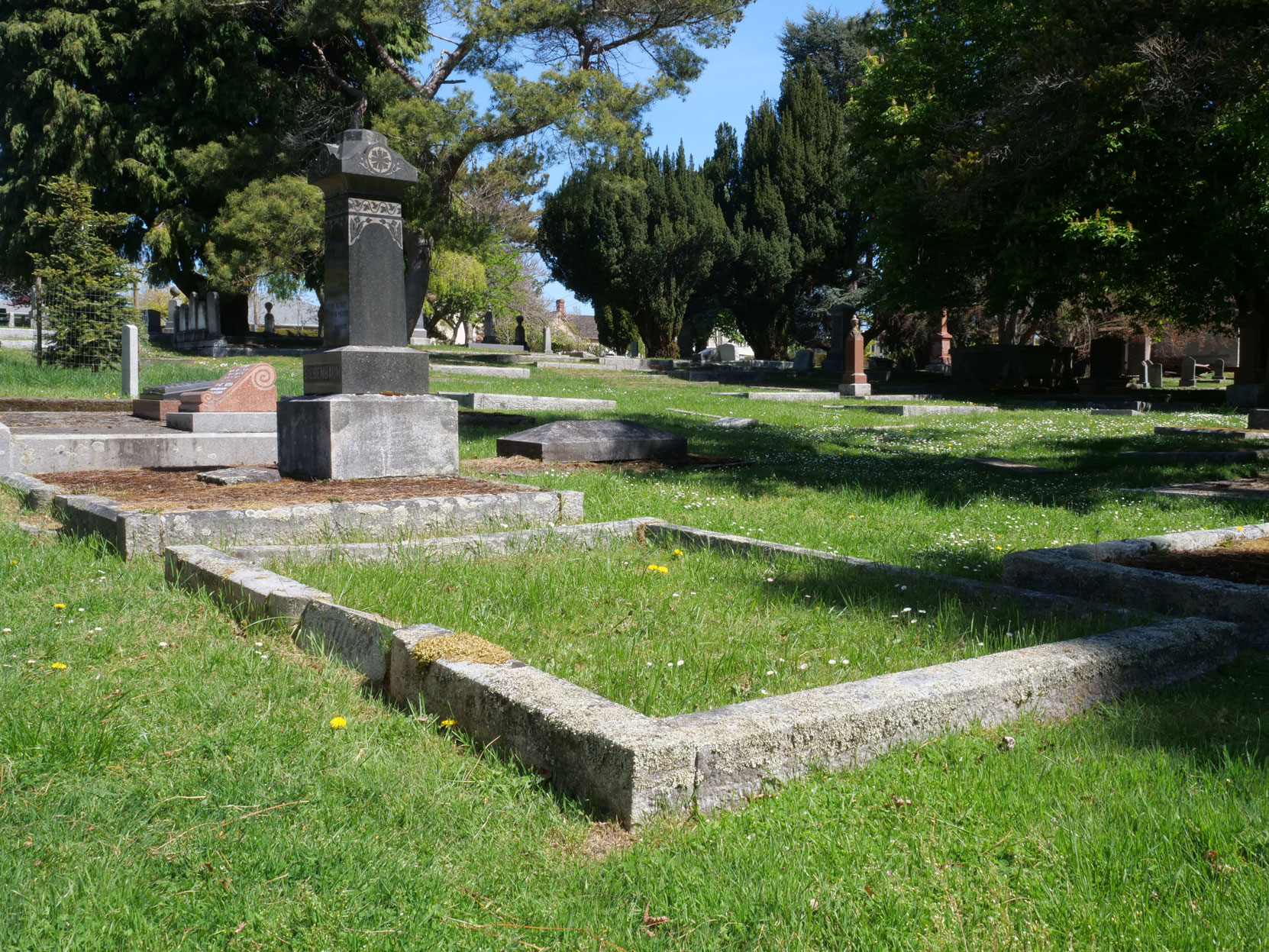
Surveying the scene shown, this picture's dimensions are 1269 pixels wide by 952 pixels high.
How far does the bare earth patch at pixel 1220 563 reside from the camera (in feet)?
15.8

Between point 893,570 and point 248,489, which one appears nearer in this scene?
point 893,570

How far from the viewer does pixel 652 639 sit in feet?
12.8

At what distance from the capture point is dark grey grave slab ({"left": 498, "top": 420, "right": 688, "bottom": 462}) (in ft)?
32.6

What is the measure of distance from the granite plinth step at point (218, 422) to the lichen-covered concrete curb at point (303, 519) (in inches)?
171

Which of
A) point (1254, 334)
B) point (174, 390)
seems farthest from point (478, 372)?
point (1254, 334)

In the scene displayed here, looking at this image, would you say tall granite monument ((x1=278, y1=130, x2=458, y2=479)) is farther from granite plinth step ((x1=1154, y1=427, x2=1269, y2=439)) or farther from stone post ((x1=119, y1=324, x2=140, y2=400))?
granite plinth step ((x1=1154, y1=427, x2=1269, y2=439))

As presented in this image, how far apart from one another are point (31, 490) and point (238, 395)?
14.7 ft

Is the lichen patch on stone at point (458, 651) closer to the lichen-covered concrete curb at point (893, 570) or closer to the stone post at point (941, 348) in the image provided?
the lichen-covered concrete curb at point (893, 570)

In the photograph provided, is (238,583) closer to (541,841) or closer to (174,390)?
(541,841)

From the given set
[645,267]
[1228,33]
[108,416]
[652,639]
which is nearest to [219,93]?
[645,267]

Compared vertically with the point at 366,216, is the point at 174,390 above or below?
below

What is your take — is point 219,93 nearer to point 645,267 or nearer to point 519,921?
point 645,267

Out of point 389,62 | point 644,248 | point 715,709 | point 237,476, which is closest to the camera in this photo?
point 715,709

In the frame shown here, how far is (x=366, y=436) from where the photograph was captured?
7.76m
